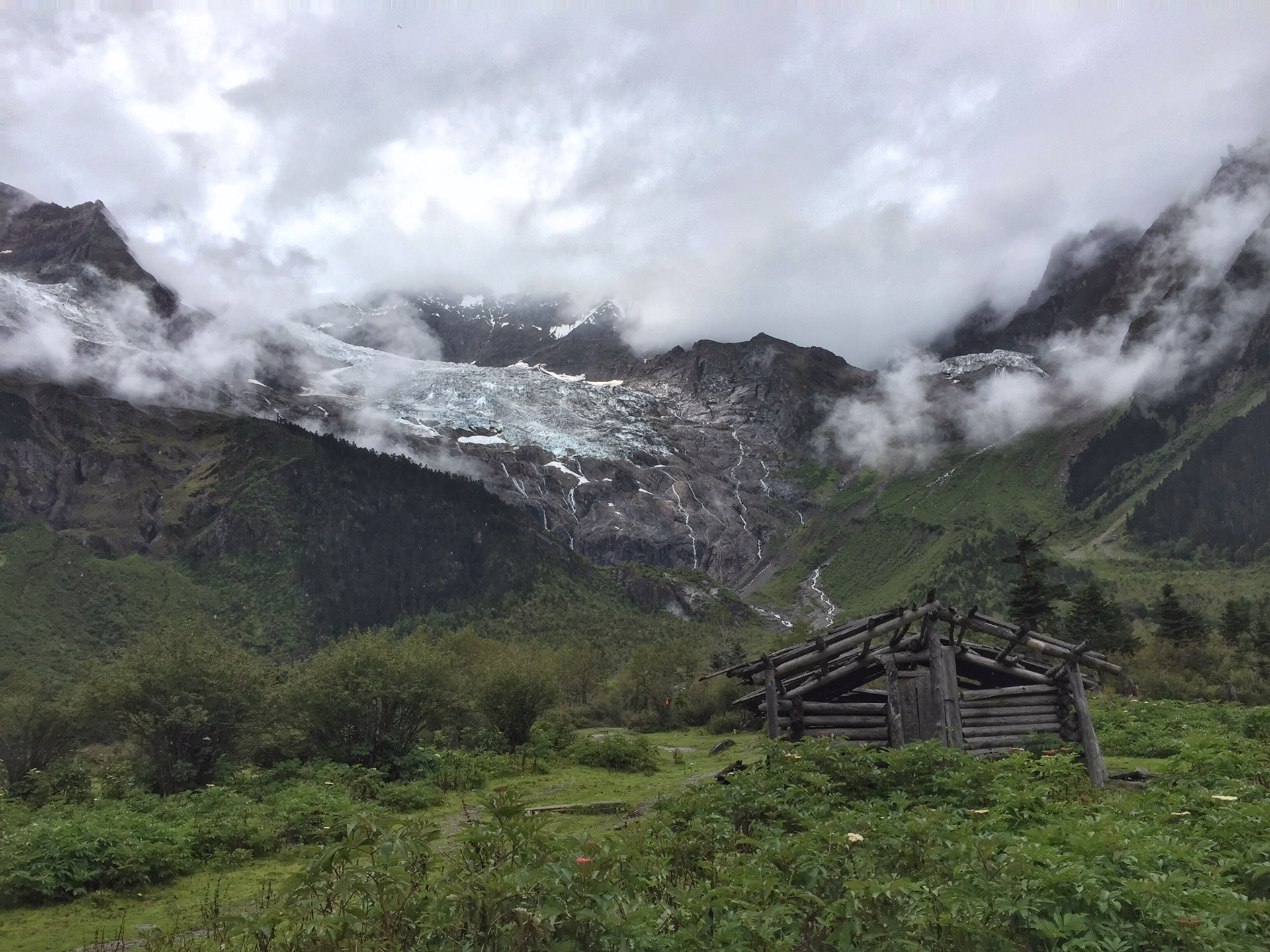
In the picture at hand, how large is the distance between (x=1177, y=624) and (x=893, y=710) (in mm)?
41225

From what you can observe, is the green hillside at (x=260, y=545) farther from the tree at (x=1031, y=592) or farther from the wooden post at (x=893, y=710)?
the wooden post at (x=893, y=710)

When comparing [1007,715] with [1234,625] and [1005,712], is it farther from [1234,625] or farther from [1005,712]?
[1234,625]

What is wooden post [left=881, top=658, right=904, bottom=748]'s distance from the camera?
60.1ft

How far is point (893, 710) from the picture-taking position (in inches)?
727

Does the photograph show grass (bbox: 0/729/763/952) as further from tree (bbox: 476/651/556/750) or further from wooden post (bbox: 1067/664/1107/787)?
wooden post (bbox: 1067/664/1107/787)

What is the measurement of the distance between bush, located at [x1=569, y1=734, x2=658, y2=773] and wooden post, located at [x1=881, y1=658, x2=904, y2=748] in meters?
12.4

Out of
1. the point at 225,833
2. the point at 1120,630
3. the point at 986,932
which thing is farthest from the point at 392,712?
the point at 1120,630

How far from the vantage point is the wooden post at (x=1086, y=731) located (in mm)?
17609

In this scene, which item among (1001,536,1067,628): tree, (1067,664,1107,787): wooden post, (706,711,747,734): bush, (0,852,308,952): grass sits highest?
(1001,536,1067,628): tree

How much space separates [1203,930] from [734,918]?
296 cm

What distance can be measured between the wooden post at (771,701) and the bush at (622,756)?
38.3 feet

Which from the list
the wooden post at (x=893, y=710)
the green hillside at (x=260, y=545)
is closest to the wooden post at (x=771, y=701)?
the wooden post at (x=893, y=710)

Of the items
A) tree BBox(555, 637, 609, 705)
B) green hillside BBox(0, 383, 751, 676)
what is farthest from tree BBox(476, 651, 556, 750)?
green hillside BBox(0, 383, 751, 676)

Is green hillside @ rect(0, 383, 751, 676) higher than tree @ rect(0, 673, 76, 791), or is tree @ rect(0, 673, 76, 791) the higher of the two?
green hillside @ rect(0, 383, 751, 676)
